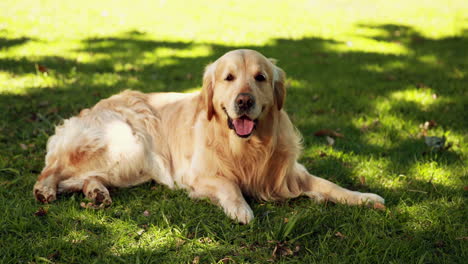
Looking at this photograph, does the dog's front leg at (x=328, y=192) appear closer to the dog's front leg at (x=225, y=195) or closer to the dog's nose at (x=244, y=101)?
the dog's front leg at (x=225, y=195)

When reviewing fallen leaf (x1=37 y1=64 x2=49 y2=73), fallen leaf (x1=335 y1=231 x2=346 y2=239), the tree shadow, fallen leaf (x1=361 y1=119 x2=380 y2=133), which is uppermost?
the tree shadow

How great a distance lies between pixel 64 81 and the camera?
5.92 metres

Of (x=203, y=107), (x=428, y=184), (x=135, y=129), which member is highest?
(x=203, y=107)

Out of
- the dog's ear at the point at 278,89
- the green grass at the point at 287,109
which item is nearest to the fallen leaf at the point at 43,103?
the green grass at the point at 287,109

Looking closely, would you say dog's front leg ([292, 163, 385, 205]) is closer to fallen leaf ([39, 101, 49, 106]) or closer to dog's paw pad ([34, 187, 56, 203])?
dog's paw pad ([34, 187, 56, 203])

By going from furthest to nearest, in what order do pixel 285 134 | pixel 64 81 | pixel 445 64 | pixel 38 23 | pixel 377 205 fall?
1. pixel 38 23
2. pixel 445 64
3. pixel 64 81
4. pixel 285 134
5. pixel 377 205

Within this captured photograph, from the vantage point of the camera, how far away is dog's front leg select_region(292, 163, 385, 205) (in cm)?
A: 323

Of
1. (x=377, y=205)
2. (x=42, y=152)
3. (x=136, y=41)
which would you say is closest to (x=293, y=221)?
(x=377, y=205)

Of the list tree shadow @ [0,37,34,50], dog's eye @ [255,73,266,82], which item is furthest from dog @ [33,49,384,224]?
tree shadow @ [0,37,34,50]

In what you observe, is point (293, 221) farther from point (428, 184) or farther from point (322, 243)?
point (428, 184)

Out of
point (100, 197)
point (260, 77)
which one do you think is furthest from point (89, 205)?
point (260, 77)

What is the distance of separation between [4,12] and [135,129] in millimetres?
7581

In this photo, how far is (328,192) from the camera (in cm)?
334

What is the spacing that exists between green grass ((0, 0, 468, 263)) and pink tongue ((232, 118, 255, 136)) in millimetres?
585
